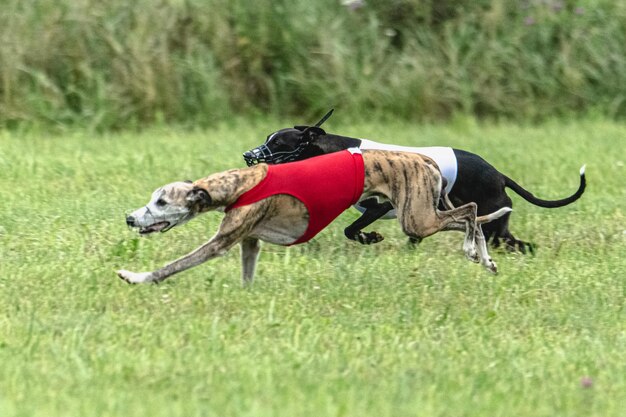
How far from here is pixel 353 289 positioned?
6.61m

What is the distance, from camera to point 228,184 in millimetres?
6137

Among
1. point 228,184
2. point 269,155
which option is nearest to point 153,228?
point 228,184

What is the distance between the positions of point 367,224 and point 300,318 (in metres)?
1.68

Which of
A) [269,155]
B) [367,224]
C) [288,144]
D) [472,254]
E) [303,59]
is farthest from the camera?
[303,59]

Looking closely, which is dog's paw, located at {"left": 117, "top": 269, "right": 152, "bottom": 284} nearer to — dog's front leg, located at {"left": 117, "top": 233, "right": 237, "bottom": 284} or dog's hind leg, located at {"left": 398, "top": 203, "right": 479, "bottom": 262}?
dog's front leg, located at {"left": 117, "top": 233, "right": 237, "bottom": 284}

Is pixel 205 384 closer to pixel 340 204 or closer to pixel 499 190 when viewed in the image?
pixel 340 204

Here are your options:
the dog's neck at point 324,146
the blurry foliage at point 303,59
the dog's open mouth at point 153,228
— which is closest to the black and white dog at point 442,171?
the dog's neck at point 324,146

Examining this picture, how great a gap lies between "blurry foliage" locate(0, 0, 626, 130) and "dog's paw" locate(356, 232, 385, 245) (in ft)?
16.2

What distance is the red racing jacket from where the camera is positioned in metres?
6.22

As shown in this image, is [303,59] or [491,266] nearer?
[491,266]

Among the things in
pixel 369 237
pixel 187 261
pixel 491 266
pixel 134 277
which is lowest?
pixel 369 237

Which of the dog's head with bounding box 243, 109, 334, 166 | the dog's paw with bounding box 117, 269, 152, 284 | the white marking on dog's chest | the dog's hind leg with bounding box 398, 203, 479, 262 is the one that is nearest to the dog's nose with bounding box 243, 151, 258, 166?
the dog's head with bounding box 243, 109, 334, 166

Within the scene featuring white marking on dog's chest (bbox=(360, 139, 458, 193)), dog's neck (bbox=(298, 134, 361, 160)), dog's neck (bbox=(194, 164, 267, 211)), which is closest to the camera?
dog's neck (bbox=(194, 164, 267, 211))

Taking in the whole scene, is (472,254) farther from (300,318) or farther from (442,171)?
(300,318)
